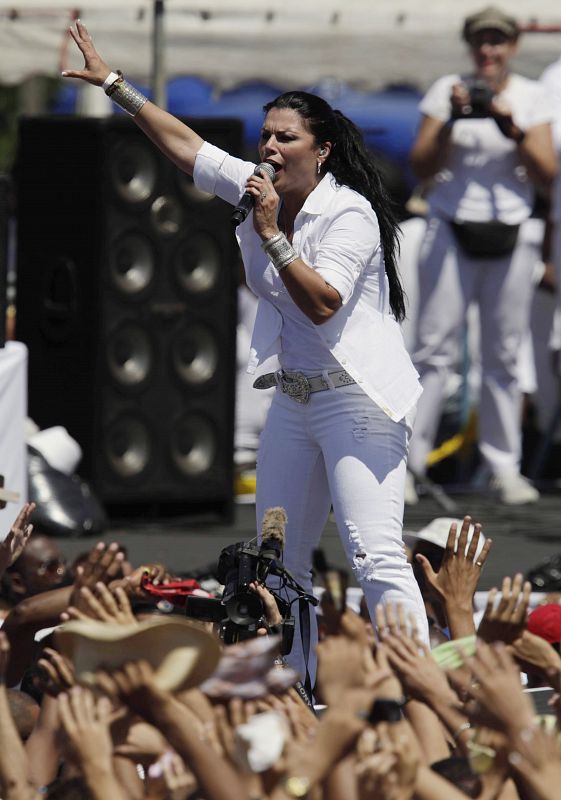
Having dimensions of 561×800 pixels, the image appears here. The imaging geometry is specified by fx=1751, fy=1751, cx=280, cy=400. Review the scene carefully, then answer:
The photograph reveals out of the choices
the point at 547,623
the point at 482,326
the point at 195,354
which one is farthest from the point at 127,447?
the point at 547,623

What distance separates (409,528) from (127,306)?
1748mm

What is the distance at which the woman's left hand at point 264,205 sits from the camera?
13.5 ft

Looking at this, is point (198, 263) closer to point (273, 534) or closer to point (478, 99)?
point (478, 99)

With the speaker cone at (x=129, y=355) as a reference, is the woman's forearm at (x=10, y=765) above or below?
above

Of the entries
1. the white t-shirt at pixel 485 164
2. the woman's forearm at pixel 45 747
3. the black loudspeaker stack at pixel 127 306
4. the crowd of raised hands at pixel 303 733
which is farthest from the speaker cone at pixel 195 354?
the crowd of raised hands at pixel 303 733

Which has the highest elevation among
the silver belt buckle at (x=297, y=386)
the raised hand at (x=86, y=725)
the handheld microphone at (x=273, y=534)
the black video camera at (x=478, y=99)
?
the black video camera at (x=478, y=99)

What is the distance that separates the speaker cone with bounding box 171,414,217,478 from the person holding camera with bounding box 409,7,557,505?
37.9 inches

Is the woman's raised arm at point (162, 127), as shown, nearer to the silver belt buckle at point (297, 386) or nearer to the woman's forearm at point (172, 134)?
the woman's forearm at point (172, 134)

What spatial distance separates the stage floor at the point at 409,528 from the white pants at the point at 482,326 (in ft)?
1.05

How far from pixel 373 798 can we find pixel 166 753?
408 millimetres

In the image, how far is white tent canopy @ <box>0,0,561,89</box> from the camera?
28.5 ft

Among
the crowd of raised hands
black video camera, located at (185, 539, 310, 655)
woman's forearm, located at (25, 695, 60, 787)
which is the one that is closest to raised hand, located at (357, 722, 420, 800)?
the crowd of raised hands

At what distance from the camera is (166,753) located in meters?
3.11

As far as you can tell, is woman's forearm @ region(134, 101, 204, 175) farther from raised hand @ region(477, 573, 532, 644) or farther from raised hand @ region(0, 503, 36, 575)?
raised hand @ region(477, 573, 532, 644)
